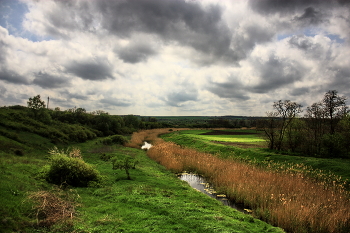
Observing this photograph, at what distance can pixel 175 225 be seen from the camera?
7.31m

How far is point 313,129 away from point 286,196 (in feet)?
57.8

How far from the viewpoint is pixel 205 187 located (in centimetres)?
1528

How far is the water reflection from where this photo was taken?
12.0m

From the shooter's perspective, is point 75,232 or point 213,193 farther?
point 213,193

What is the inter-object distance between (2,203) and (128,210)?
14.2ft

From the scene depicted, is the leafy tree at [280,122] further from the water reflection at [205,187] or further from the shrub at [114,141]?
the shrub at [114,141]

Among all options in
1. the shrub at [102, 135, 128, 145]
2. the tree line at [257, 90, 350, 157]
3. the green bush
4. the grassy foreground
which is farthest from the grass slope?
the shrub at [102, 135, 128, 145]

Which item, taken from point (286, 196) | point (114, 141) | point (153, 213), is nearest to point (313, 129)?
point (286, 196)

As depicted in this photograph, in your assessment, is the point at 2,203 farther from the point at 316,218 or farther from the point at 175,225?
the point at 316,218

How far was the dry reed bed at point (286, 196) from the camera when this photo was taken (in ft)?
27.7

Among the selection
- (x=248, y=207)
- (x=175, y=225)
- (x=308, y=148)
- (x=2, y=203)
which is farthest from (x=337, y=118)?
(x=2, y=203)

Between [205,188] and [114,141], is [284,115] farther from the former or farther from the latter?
[114,141]

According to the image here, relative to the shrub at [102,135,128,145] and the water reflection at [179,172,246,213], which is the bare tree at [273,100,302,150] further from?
the shrub at [102,135,128,145]

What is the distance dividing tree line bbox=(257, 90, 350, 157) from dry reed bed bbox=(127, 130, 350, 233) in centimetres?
986
